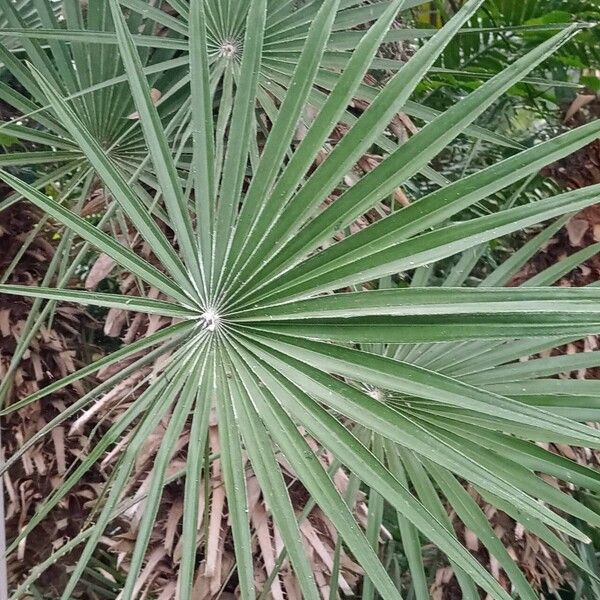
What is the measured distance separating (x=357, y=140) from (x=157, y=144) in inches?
6.9

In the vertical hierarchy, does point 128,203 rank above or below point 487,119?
below

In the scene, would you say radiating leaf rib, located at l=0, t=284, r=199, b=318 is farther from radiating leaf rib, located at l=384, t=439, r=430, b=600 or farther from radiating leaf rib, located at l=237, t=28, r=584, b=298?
radiating leaf rib, located at l=384, t=439, r=430, b=600

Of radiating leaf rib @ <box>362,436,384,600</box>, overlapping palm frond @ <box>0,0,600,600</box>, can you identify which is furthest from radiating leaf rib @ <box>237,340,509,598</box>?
radiating leaf rib @ <box>362,436,384,600</box>

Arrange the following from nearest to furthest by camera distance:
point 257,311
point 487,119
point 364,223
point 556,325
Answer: point 556,325 < point 257,311 < point 364,223 < point 487,119

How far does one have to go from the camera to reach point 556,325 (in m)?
0.38

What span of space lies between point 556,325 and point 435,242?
0.10m

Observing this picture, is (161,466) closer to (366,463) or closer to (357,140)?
(366,463)

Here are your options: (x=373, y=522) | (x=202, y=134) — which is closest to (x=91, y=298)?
(x=202, y=134)

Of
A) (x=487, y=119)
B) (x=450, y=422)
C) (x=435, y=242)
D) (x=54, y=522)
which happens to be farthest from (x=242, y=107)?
(x=487, y=119)

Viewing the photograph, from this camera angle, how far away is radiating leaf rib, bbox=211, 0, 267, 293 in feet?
1.74

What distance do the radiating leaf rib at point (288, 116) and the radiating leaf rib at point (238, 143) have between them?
1.4 inches

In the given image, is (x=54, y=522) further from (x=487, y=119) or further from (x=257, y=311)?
(x=487, y=119)

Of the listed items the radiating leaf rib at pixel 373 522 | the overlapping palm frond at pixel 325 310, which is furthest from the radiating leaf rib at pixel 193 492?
the radiating leaf rib at pixel 373 522

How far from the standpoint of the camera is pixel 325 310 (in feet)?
1.47
